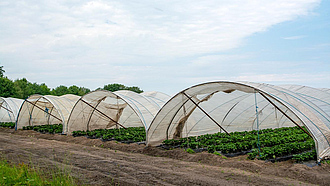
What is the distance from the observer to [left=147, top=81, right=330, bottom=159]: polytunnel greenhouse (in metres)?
8.79

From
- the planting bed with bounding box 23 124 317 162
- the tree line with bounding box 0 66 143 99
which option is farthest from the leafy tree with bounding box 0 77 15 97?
the planting bed with bounding box 23 124 317 162

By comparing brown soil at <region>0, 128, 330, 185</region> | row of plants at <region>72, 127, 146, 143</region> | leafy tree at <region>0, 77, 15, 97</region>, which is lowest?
brown soil at <region>0, 128, 330, 185</region>

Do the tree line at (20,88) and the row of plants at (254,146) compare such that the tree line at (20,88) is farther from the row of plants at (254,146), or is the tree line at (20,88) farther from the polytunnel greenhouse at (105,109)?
the row of plants at (254,146)

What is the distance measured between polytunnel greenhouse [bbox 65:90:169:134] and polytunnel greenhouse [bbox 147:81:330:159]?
58.7 inches

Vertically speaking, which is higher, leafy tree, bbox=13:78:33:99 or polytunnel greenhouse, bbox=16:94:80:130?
leafy tree, bbox=13:78:33:99

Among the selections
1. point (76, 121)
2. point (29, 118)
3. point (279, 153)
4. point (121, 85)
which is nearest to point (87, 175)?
point (279, 153)

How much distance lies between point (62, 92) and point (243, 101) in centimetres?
5332

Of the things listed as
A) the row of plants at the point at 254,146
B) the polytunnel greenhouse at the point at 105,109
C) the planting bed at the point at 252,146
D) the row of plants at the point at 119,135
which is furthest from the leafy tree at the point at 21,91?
the row of plants at the point at 254,146

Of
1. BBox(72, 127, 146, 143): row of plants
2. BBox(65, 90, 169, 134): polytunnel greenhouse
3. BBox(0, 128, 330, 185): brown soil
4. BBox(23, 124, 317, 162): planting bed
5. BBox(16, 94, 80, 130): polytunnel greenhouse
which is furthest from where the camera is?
BBox(16, 94, 80, 130): polytunnel greenhouse

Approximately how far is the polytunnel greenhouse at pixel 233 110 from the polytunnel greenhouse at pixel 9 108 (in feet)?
55.7

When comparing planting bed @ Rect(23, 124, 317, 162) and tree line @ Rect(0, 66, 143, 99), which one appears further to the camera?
tree line @ Rect(0, 66, 143, 99)

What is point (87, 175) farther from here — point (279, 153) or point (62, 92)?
point (62, 92)

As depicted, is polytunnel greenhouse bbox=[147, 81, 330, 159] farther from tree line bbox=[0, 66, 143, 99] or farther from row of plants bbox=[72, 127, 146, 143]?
tree line bbox=[0, 66, 143, 99]

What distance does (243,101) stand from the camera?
14.3 m
